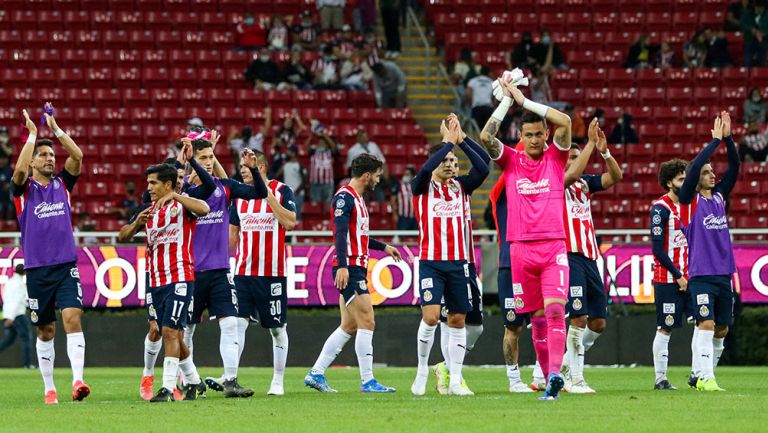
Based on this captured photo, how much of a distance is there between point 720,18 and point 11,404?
24.3 m

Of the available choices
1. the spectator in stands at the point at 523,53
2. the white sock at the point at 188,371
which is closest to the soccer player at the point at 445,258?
the white sock at the point at 188,371

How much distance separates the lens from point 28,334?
77.5 feet

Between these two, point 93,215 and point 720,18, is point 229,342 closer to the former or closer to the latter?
point 93,215

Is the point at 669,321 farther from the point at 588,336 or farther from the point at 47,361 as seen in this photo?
the point at 47,361

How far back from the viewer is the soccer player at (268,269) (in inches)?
598

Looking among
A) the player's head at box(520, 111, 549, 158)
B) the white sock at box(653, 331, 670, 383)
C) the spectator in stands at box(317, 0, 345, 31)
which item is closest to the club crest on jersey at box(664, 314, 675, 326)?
the white sock at box(653, 331, 670, 383)

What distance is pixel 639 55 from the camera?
32.5 m

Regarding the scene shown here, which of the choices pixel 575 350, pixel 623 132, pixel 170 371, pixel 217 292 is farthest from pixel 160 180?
pixel 623 132

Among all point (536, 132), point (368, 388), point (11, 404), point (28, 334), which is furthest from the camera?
point (28, 334)

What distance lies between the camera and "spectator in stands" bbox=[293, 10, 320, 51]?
32406 mm

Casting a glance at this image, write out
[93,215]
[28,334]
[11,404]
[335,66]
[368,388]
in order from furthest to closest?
[335,66]
[93,215]
[28,334]
[368,388]
[11,404]

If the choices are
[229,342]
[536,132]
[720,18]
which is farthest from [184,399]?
[720,18]

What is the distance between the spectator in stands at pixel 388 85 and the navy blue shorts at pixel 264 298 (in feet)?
52.0

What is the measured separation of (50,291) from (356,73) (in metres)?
18.2
